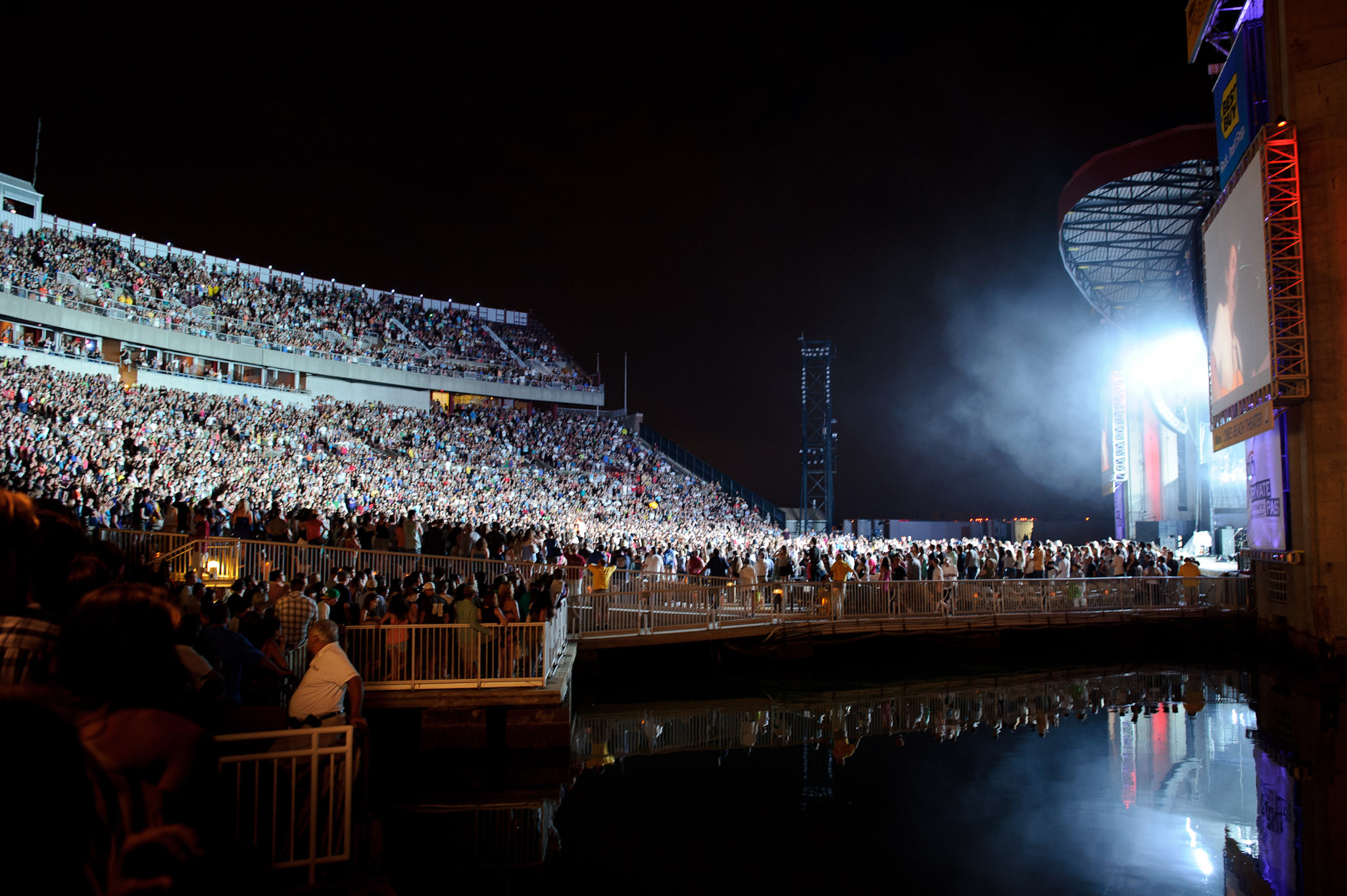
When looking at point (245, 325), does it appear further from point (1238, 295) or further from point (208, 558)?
point (1238, 295)

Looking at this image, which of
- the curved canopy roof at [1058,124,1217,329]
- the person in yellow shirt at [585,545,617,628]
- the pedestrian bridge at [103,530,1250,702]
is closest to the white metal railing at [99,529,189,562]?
the pedestrian bridge at [103,530,1250,702]

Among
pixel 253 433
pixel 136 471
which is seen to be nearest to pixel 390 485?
pixel 253 433

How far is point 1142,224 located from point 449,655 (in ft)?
114

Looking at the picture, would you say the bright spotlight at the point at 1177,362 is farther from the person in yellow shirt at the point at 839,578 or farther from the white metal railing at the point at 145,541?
the white metal railing at the point at 145,541

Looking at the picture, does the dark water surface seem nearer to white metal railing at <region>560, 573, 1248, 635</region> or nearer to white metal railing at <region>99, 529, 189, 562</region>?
white metal railing at <region>560, 573, 1248, 635</region>

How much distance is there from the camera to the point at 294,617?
9992 mm

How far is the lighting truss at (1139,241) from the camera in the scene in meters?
31.9

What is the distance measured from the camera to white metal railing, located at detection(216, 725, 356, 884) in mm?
5539

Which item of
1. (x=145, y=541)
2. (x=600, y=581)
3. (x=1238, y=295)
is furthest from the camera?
(x=1238, y=295)

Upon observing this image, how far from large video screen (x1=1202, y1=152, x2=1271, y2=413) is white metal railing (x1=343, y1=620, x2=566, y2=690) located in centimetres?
1605

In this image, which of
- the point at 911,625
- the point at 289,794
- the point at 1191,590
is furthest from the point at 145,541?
the point at 1191,590

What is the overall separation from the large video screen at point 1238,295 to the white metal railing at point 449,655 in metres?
16.0

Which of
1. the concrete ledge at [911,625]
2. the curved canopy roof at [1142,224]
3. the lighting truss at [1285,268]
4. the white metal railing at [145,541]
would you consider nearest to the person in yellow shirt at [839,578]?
the concrete ledge at [911,625]

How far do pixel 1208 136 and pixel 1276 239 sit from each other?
14.1m
